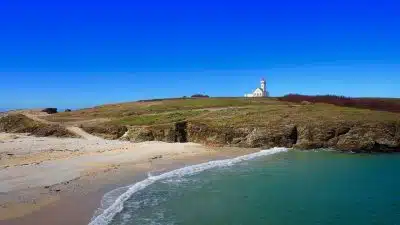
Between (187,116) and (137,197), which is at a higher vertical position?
(187,116)

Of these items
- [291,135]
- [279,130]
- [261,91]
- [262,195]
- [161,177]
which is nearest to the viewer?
[262,195]

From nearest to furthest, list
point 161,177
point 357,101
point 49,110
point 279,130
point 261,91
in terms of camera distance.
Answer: point 161,177, point 279,130, point 357,101, point 49,110, point 261,91

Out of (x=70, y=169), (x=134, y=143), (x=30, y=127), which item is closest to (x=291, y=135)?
(x=134, y=143)

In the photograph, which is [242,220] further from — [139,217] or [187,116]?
[187,116]

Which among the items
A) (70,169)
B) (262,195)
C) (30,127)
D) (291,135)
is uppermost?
(30,127)

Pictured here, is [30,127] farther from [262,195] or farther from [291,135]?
[262,195]

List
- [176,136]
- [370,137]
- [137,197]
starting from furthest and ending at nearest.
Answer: [176,136]
[370,137]
[137,197]

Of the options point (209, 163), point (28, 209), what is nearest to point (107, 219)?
point (28, 209)
